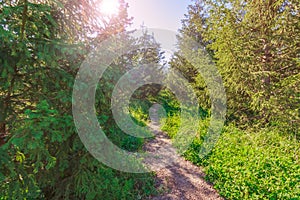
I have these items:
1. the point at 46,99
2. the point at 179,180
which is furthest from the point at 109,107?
the point at 179,180

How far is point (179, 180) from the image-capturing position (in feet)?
16.7

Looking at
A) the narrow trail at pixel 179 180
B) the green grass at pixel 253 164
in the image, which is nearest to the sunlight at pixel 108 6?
the narrow trail at pixel 179 180

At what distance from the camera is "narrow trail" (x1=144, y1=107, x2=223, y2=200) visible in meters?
4.46

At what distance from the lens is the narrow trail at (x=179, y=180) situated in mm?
4461

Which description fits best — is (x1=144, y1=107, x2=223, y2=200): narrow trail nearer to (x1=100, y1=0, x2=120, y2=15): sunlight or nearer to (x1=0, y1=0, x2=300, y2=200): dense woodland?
(x1=0, y1=0, x2=300, y2=200): dense woodland

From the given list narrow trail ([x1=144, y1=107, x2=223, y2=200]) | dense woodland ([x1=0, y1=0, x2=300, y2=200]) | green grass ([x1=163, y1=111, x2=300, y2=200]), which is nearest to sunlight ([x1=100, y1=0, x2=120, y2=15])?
dense woodland ([x1=0, y1=0, x2=300, y2=200])

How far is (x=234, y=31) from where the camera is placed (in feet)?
22.4

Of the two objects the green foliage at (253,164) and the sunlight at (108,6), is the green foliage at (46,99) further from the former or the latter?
the green foliage at (253,164)

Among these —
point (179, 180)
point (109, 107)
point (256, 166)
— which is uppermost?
point (109, 107)

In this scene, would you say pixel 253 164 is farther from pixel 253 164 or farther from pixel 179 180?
pixel 179 180

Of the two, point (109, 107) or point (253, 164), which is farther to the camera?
point (253, 164)

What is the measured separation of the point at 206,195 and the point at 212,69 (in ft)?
19.6

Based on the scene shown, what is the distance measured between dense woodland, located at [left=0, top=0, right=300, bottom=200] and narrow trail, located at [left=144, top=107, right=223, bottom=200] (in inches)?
9.3

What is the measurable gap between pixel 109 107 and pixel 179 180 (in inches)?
125
